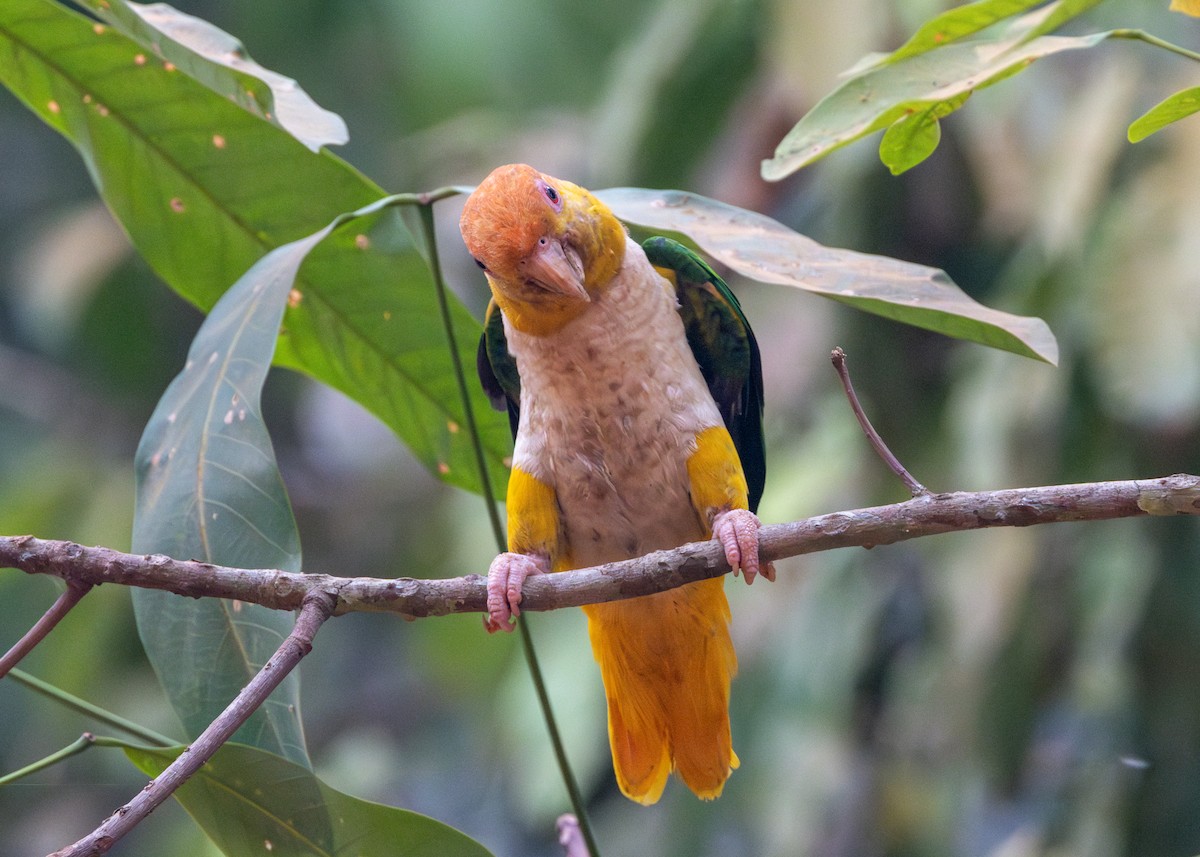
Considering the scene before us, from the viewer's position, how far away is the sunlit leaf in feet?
6.84

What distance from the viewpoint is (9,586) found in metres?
6.70

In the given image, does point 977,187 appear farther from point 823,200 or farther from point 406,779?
point 406,779

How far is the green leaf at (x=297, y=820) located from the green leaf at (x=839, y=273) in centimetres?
104

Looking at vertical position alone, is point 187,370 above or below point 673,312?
below

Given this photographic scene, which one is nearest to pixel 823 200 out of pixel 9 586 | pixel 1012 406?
pixel 1012 406

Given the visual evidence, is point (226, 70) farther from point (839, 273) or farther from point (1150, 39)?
point (1150, 39)

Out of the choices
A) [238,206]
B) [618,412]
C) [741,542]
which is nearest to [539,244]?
[618,412]

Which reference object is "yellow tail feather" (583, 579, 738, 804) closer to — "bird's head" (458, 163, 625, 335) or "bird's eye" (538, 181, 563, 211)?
"bird's head" (458, 163, 625, 335)

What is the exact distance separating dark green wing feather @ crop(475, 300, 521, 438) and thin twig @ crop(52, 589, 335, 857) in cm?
100

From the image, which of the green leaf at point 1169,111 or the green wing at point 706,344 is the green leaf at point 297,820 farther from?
the green leaf at point 1169,111

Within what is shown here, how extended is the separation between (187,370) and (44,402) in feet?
23.3

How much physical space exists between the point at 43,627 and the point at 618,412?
3.82 feet

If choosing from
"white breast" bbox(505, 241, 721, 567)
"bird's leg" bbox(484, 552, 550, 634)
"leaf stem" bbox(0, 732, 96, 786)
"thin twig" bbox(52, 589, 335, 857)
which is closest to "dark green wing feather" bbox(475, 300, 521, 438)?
"white breast" bbox(505, 241, 721, 567)

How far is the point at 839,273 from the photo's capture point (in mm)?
1987
